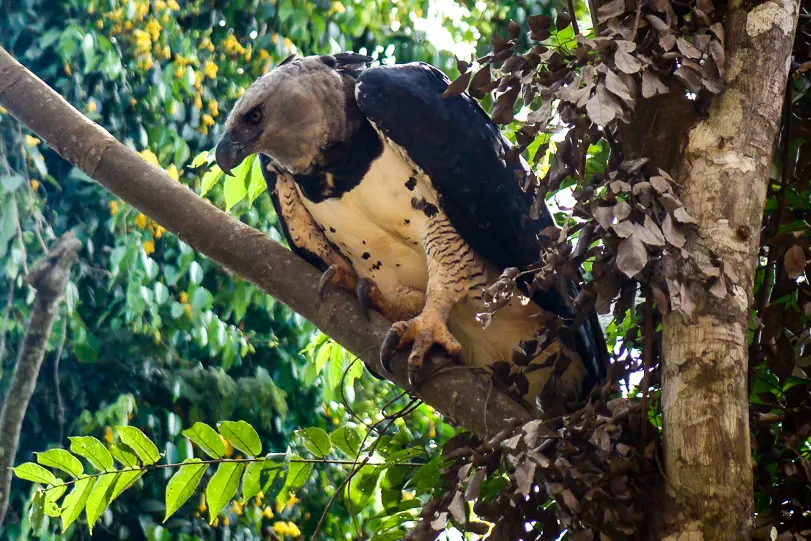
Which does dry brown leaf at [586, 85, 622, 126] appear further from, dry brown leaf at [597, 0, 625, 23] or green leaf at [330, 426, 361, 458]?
green leaf at [330, 426, 361, 458]

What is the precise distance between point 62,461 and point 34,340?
58 centimetres

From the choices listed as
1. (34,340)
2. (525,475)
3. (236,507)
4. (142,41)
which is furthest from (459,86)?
(142,41)

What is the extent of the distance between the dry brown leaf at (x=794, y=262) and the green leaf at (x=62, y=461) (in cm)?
121

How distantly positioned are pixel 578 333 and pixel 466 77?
822 millimetres

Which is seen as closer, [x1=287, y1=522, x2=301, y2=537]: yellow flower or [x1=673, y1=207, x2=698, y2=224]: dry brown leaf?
[x1=673, y1=207, x2=698, y2=224]: dry brown leaf

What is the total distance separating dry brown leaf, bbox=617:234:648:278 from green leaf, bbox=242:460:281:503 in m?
0.88

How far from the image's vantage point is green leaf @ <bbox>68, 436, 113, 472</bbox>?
1.69 metres

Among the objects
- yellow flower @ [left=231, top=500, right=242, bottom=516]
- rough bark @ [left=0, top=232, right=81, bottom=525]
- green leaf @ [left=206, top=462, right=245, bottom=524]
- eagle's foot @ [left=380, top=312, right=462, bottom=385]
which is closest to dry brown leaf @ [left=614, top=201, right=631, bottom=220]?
eagle's foot @ [left=380, top=312, right=462, bottom=385]

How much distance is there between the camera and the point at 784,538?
3.72ft

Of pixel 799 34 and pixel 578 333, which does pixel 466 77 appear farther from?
pixel 578 333

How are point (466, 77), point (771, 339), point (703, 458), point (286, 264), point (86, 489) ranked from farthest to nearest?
1. point (286, 264)
2. point (86, 489)
3. point (466, 77)
4. point (771, 339)
5. point (703, 458)

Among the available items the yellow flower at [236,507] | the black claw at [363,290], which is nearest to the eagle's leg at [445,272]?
the black claw at [363,290]

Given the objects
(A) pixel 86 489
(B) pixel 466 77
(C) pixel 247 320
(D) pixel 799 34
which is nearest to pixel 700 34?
Result: (D) pixel 799 34

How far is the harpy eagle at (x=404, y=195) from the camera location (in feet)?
6.85
